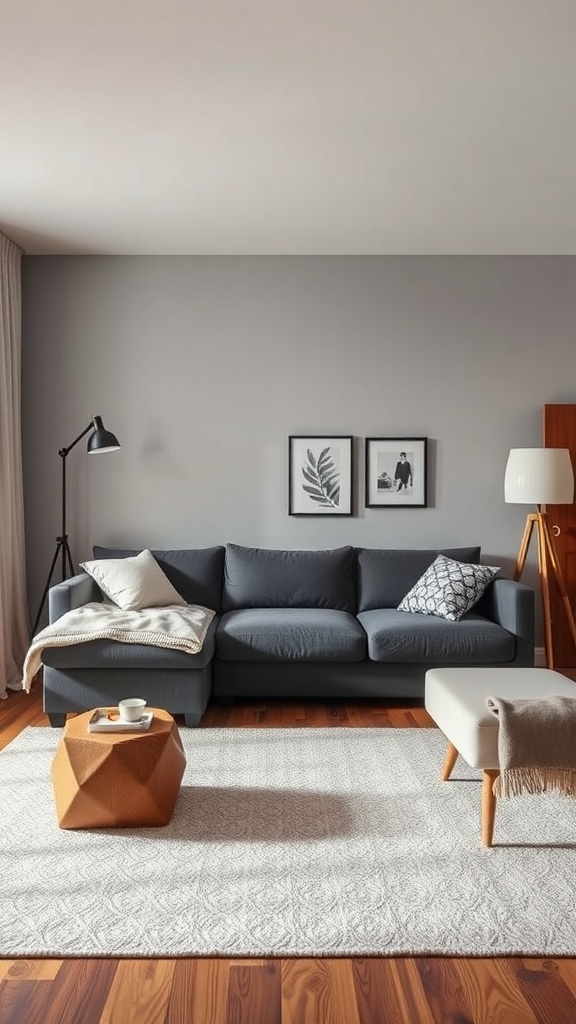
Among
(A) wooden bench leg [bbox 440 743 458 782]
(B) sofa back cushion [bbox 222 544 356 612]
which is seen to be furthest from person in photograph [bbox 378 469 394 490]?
(A) wooden bench leg [bbox 440 743 458 782]

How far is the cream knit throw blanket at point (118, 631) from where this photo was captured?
13.1 feet

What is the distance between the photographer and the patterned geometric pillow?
4.64 metres

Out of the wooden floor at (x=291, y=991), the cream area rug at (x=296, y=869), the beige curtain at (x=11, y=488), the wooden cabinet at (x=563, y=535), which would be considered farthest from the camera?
the wooden cabinet at (x=563, y=535)

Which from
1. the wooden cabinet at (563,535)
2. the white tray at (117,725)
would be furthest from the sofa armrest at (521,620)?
the white tray at (117,725)

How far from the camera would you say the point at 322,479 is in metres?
5.45

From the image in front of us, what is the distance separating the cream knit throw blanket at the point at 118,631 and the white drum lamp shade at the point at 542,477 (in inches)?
81.3

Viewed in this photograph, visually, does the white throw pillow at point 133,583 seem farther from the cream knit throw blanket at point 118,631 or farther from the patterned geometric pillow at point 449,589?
the patterned geometric pillow at point 449,589

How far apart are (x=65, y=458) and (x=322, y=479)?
1.68 metres

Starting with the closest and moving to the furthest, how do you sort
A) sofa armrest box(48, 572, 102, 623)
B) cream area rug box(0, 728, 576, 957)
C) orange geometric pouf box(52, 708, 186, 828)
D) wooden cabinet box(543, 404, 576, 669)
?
1. cream area rug box(0, 728, 576, 957)
2. orange geometric pouf box(52, 708, 186, 828)
3. sofa armrest box(48, 572, 102, 623)
4. wooden cabinet box(543, 404, 576, 669)

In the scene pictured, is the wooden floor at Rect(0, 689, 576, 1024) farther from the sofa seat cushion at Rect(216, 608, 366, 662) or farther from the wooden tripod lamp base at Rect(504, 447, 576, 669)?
the wooden tripod lamp base at Rect(504, 447, 576, 669)

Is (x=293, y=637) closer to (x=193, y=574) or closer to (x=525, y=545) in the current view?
(x=193, y=574)

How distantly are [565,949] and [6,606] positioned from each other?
3.77m

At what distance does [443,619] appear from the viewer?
181 inches

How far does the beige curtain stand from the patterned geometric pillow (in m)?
2.35
